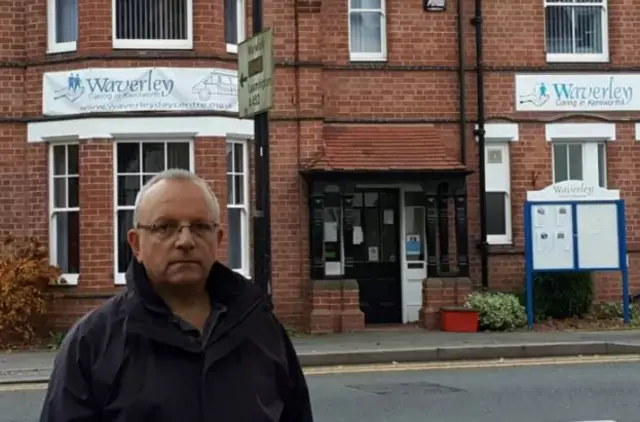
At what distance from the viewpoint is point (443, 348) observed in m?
12.9

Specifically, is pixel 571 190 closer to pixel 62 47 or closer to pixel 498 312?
pixel 498 312

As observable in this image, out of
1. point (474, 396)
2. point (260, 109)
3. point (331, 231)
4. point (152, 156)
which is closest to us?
point (260, 109)

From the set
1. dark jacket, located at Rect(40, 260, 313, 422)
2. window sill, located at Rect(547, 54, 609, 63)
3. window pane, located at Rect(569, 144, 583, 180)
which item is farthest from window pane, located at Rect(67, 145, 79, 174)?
dark jacket, located at Rect(40, 260, 313, 422)

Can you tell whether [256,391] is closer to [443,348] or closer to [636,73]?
[443,348]

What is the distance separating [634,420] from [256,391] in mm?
6327

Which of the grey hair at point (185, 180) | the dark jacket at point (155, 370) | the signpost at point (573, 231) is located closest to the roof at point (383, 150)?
the signpost at point (573, 231)

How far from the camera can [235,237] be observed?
1552 cm

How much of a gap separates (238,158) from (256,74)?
748 cm

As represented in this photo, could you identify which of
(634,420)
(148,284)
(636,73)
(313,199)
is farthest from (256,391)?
(636,73)

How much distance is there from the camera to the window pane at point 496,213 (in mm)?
16812

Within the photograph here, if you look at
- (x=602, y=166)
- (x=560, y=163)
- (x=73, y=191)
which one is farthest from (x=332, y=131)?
(x=602, y=166)

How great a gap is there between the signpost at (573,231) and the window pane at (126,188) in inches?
239

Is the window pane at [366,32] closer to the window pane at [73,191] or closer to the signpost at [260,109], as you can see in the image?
the window pane at [73,191]

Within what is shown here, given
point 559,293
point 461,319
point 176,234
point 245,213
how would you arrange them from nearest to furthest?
point 176,234, point 461,319, point 245,213, point 559,293
